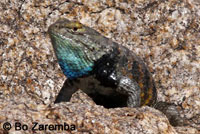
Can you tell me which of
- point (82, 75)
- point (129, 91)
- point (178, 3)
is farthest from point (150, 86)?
point (178, 3)

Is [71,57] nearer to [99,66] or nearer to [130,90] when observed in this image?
[99,66]

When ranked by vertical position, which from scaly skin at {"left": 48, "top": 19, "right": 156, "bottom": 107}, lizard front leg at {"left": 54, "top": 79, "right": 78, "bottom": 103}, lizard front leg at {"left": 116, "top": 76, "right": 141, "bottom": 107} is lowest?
lizard front leg at {"left": 54, "top": 79, "right": 78, "bottom": 103}

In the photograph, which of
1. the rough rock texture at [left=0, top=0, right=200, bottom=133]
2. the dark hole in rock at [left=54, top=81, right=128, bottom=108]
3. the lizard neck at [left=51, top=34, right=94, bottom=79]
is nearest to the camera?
the lizard neck at [left=51, top=34, right=94, bottom=79]

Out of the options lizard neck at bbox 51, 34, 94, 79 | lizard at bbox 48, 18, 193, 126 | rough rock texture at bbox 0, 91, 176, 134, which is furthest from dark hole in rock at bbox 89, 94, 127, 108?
rough rock texture at bbox 0, 91, 176, 134

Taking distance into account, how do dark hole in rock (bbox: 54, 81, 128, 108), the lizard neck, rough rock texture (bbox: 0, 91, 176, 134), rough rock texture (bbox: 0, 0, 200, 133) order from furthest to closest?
rough rock texture (bbox: 0, 0, 200, 133) < dark hole in rock (bbox: 54, 81, 128, 108) < the lizard neck < rough rock texture (bbox: 0, 91, 176, 134)

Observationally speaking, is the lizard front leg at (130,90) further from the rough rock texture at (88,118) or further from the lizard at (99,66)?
the rough rock texture at (88,118)

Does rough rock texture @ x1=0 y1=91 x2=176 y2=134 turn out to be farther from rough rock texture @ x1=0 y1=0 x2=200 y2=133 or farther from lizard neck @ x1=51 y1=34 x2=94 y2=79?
rough rock texture @ x1=0 y1=0 x2=200 y2=133

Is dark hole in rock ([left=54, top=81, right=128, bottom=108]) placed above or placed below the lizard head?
below
